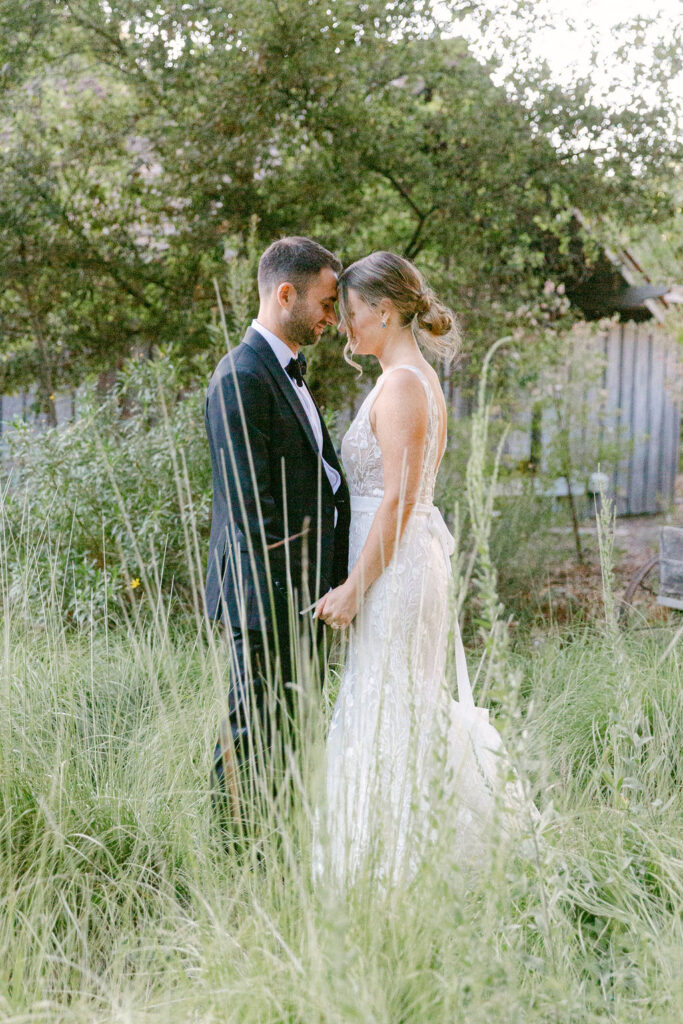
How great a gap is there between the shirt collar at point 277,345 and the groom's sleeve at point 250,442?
160 mm

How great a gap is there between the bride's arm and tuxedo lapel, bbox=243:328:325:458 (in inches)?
9.7

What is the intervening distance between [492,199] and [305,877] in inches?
262

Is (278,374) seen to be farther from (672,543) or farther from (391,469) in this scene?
(672,543)

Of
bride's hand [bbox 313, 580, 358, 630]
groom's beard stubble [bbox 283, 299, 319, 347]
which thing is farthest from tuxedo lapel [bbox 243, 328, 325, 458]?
bride's hand [bbox 313, 580, 358, 630]

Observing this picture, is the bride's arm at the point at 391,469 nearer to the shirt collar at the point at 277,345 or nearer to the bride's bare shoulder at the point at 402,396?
the bride's bare shoulder at the point at 402,396

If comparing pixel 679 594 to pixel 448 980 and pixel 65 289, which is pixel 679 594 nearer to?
pixel 448 980

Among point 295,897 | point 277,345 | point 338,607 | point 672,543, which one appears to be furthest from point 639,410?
point 295,897

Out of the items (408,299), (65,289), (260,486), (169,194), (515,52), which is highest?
(515,52)

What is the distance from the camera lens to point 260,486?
10.1 feet

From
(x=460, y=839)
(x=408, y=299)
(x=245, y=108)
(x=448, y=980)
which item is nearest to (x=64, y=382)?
(x=245, y=108)

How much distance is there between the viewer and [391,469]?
123 inches

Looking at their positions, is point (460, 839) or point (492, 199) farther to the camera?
point (492, 199)

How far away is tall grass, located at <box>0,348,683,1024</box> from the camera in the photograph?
1.87 meters

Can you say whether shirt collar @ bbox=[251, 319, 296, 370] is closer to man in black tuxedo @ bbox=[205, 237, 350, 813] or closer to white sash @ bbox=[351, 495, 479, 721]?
man in black tuxedo @ bbox=[205, 237, 350, 813]
